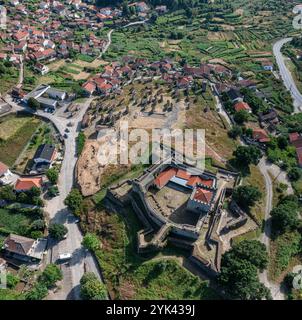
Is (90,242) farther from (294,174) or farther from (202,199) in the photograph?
(294,174)

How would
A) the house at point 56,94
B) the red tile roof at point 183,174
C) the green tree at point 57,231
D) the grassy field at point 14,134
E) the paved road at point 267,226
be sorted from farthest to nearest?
the house at point 56,94 → the grassy field at point 14,134 → the red tile roof at point 183,174 → the green tree at point 57,231 → the paved road at point 267,226

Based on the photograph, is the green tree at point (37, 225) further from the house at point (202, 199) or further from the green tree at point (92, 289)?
the house at point (202, 199)

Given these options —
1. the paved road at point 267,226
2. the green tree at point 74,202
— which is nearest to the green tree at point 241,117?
the paved road at point 267,226

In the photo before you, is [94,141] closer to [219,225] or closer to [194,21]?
[219,225]

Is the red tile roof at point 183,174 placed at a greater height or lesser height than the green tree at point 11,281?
greater

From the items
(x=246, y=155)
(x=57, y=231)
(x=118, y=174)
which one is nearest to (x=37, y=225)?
(x=57, y=231)
